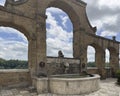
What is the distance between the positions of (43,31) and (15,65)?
35.0 meters

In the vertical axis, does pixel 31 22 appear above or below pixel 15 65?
above

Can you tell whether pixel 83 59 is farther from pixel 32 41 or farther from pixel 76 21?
pixel 32 41

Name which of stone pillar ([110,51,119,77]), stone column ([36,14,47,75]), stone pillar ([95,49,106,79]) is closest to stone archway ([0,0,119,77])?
stone column ([36,14,47,75])

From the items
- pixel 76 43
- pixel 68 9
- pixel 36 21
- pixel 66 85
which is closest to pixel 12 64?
pixel 76 43

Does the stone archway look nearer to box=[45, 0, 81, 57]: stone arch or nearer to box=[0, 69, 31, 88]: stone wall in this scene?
box=[45, 0, 81, 57]: stone arch

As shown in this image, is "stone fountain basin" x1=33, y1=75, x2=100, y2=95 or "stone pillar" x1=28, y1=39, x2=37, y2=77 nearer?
"stone fountain basin" x1=33, y1=75, x2=100, y2=95

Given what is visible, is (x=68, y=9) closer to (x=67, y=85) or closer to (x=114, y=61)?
(x=67, y=85)

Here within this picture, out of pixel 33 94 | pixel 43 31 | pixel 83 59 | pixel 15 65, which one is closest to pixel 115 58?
pixel 83 59

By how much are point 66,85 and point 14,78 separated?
3.44 metres

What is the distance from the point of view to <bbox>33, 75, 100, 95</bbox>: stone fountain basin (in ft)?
25.4

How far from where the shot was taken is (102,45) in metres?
14.7

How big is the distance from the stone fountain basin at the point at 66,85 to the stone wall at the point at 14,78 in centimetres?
152

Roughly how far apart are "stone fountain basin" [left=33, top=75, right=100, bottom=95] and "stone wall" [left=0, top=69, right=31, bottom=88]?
152cm

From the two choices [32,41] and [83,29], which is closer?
[32,41]
